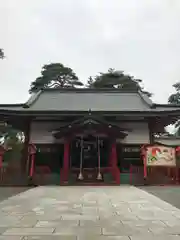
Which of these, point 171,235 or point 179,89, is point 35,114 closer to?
point 171,235

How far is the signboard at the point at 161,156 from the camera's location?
11.8 meters

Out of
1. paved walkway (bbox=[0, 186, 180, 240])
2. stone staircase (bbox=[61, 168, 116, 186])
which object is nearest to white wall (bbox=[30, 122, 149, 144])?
stone staircase (bbox=[61, 168, 116, 186])

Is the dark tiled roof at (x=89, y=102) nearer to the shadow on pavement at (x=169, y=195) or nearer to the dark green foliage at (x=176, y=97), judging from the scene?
the shadow on pavement at (x=169, y=195)

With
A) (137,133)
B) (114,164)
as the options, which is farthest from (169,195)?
(137,133)

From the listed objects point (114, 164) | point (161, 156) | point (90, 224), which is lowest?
point (90, 224)

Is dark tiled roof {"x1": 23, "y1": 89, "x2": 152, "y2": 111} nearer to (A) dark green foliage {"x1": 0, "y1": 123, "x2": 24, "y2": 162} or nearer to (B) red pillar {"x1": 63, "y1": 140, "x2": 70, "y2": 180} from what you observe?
(A) dark green foliage {"x1": 0, "y1": 123, "x2": 24, "y2": 162}

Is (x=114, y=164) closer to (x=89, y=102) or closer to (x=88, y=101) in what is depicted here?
(x=89, y=102)

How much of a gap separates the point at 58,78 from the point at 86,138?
88.7 feet

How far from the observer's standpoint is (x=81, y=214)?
4527 millimetres

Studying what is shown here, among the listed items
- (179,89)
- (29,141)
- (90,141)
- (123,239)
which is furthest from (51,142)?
(179,89)

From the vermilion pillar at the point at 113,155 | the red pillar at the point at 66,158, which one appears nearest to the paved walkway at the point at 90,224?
the red pillar at the point at 66,158

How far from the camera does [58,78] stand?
38.9 m

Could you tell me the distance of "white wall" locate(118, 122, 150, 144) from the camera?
13.8 m

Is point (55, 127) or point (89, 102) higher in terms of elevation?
point (89, 102)
